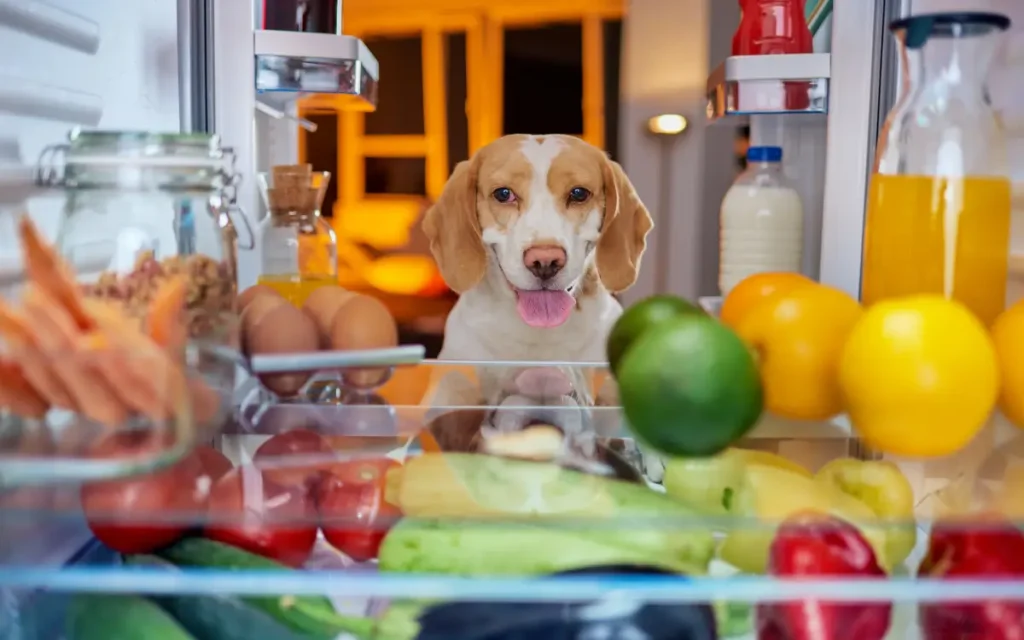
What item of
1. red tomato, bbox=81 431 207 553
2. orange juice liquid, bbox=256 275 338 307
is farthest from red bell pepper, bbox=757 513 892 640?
orange juice liquid, bbox=256 275 338 307

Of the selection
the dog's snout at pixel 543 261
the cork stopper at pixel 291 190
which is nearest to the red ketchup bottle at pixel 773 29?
the dog's snout at pixel 543 261

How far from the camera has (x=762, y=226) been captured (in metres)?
1.25

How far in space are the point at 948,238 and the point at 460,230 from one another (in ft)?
2.39

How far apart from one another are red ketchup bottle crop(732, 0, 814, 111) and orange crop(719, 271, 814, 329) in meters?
0.41

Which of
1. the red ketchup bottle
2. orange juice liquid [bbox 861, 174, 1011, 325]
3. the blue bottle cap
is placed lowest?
orange juice liquid [bbox 861, 174, 1011, 325]

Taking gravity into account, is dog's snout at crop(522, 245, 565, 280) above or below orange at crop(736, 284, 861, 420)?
above

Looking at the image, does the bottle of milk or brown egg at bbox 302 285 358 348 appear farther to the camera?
the bottle of milk

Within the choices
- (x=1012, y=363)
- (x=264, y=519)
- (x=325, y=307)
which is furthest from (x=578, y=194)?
(x=264, y=519)

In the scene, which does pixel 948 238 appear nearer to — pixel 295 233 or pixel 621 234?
pixel 621 234

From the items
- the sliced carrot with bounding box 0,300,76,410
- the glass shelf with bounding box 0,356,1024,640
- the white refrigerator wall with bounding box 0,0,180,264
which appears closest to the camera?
the glass shelf with bounding box 0,356,1024,640

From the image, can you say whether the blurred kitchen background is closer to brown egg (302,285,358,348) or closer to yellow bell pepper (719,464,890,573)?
brown egg (302,285,358,348)

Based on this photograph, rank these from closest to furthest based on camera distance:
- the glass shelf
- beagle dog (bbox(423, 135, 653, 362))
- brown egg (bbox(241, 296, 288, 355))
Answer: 1. the glass shelf
2. brown egg (bbox(241, 296, 288, 355))
3. beagle dog (bbox(423, 135, 653, 362))

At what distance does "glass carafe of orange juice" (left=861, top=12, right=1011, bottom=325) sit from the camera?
0.76 m

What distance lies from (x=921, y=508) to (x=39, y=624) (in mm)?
580
